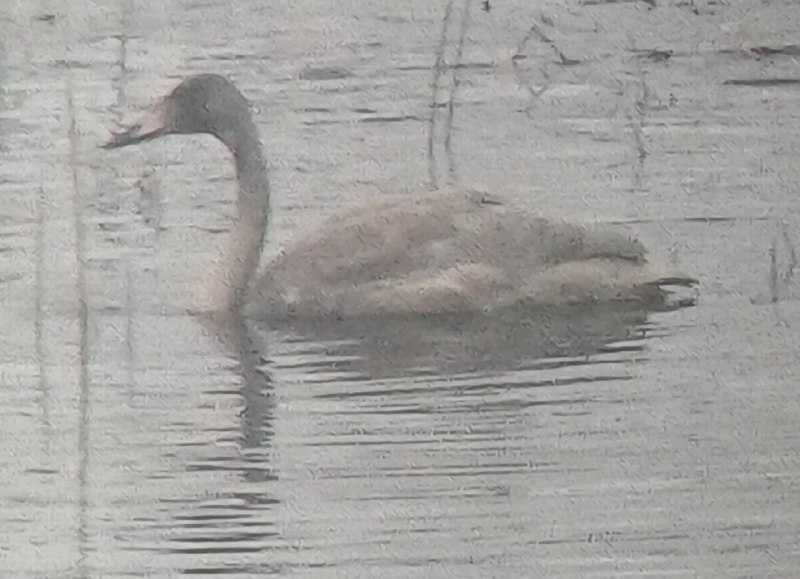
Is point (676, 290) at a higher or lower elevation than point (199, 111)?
lower

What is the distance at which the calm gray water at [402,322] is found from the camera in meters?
0.60

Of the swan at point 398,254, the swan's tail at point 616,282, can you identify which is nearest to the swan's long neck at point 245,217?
the swan at point 398,254

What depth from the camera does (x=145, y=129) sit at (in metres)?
0.60

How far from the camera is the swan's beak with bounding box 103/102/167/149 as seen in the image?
604mm

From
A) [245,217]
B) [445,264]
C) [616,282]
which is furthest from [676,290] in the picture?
[245,217]

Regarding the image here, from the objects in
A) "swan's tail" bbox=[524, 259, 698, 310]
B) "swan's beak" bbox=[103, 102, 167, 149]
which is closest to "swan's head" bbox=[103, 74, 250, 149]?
"swan's beak" bbox=[103, 102, 167, 149]

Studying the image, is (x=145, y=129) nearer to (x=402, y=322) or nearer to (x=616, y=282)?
(x=402, y=322)

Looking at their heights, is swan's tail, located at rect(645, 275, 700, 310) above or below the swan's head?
below

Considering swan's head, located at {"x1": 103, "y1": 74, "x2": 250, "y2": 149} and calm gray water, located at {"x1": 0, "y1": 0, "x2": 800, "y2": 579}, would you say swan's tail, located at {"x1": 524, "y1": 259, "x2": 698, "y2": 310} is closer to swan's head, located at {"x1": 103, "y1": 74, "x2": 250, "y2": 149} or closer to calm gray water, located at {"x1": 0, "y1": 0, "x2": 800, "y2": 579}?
calm gray water, located at {"x1": 0, "y1": 0, "x2": 800, "y2": 579}

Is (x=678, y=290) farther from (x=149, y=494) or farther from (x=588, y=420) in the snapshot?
(x=149, y=494)

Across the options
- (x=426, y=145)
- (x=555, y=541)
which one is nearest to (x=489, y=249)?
(x=426, y=145)

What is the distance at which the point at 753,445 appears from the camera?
2.01 feet

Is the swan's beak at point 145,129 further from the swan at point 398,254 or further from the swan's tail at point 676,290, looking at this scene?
the swan's tail at point 676,290

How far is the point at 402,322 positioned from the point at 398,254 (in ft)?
0.13
